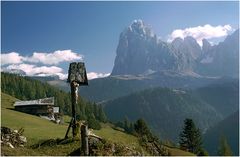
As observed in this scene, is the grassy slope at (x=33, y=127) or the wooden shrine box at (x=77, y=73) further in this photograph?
the grassy slope at (x=33, y=127)

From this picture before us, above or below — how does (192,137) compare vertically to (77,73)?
below

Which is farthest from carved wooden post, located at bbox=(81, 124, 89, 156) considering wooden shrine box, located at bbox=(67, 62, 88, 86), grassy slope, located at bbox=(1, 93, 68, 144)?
grassy slope, located at bbox=(1, 93, 68, 144)

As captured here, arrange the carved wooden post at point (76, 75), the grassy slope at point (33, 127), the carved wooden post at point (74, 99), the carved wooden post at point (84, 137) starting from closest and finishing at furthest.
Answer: the carved wooden post at point (84, 137)
the carved wooden post at point (74, 99)
the carved wooden post at point (76, 75)
the grassy slope at point (33, 127)

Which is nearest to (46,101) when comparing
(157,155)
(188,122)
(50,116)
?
(50,116)

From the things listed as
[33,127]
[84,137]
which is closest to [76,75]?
→ [84,137]

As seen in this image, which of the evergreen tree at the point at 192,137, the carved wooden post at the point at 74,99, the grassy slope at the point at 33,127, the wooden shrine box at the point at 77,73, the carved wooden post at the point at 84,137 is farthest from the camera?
the evergreen tree at the point at 192,137

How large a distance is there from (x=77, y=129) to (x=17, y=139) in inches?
190

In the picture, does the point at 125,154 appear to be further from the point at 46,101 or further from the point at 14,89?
the point at 14,89

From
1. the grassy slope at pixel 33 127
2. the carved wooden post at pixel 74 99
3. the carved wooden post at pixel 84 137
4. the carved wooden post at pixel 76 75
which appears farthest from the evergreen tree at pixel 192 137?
the carved wooden post at pixel 84 137

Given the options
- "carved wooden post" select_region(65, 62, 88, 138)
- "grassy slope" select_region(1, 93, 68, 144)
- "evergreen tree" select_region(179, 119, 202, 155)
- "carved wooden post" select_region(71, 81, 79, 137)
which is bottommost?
"evergreen tree" select_region(179, 119, 202, 155)

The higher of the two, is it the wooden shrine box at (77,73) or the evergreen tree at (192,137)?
the wooden shrine box at (77,73)

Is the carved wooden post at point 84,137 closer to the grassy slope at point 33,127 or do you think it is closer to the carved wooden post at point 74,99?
the carved wooden post at point 74,99

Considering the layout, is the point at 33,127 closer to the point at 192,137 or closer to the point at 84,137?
the point at 192,137

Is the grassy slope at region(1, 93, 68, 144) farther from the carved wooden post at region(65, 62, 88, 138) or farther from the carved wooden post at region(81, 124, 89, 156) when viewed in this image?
the carved wooden post at region(81, 124, 89, 156)
